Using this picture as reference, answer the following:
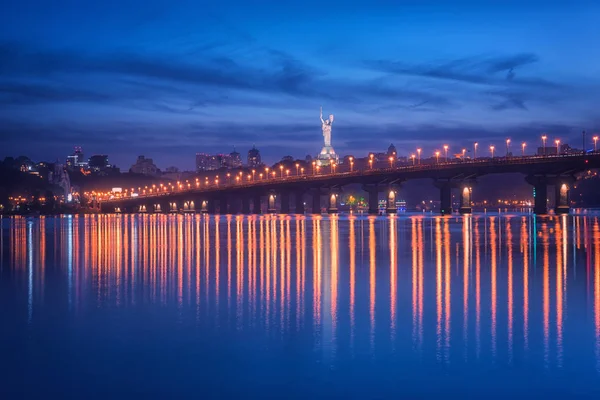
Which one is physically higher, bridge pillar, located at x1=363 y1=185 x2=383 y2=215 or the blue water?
bridge pillar, located at x1=363 y1=185 x2=383 y2=215

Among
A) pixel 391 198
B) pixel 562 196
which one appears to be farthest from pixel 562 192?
pixel 391 198

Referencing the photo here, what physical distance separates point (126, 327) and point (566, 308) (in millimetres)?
9236

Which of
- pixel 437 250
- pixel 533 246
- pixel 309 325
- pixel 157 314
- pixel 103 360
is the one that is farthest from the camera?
pixel 533 246

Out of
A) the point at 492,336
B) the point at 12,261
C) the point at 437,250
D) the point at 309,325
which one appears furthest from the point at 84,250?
the point at 492,336

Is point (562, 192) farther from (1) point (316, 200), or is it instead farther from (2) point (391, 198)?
(1) point (316, 200)

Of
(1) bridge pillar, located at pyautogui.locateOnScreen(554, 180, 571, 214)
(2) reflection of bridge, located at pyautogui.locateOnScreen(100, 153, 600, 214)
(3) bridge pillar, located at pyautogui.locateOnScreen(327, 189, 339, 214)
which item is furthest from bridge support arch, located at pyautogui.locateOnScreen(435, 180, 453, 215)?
(3) bridge pillar, located at pyautogui.locateOnScreen(327, 189, 339, 214)

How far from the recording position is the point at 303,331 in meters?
13.8

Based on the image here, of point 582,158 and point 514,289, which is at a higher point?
point 582,158

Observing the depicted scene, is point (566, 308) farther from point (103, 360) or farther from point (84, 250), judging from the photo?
point (84, 250)

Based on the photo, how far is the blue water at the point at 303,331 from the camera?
34.2 ft

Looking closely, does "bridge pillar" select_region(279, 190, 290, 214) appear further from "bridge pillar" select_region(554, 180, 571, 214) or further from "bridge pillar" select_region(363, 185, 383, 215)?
"bridge pillar" select_region(554, 180, 571, 214)

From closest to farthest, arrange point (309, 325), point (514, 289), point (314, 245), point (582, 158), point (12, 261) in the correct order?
1. point (309, 325)
2. point (514, 289)
3. point (12, 261)
4. point (314, 245)
5. point (582, 158)

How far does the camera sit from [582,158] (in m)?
108

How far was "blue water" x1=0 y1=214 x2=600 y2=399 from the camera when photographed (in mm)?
10414
